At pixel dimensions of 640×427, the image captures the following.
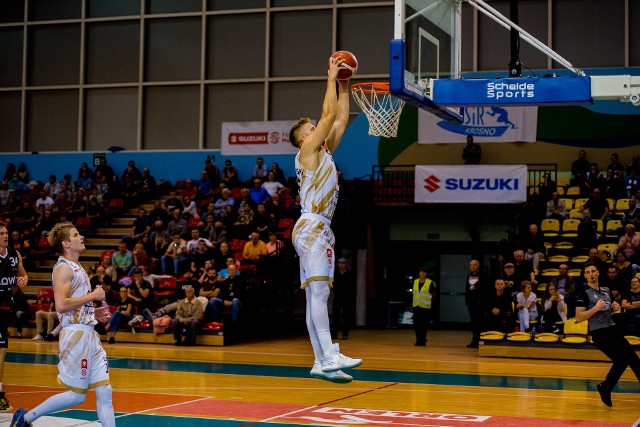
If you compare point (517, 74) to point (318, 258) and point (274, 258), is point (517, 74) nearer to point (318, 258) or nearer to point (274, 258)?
point (318, 258)

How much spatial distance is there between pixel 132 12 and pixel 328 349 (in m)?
22.9

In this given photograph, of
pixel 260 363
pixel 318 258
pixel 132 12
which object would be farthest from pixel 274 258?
pixel 318 258

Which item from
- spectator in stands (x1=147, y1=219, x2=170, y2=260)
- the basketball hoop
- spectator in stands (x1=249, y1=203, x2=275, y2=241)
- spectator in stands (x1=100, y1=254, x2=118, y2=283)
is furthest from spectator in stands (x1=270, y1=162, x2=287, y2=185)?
the basketball hoop

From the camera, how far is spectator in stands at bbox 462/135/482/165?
21812 millimetres

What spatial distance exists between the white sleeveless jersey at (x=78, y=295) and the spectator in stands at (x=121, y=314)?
37.5 ft

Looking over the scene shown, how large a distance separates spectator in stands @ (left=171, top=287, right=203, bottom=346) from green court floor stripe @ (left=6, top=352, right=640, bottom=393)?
2.65 metres

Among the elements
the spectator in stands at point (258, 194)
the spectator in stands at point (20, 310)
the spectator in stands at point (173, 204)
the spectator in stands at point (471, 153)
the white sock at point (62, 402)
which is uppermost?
the spectator in stands at point (471, 153)

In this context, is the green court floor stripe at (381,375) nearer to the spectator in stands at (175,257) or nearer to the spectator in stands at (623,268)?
the spectator in stands at (623,268)

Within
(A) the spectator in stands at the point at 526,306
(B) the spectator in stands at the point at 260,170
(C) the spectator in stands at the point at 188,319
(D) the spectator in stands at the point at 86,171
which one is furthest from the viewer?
(D) the spectator in stands at the point at 86,171

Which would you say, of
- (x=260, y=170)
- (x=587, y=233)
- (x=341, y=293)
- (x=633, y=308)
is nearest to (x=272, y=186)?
(x=260, y=170)

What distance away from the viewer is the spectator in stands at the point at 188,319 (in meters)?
17.8

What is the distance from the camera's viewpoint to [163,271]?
66.3ft

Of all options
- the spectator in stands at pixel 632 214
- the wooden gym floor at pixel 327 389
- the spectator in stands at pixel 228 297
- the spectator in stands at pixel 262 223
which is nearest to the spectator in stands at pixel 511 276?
the wooden gym floor at pixel 327 389

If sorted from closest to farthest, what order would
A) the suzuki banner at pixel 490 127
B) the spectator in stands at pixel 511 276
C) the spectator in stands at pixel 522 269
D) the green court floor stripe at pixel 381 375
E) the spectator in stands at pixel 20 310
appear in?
the green court floor stripe at pixel 381 375, the spectator in stands at pixel 511 276, the spectator in stands at pixel 522 269, the spectator in stands at pixel 20 310, the suzuki banner at pixel 490 127
